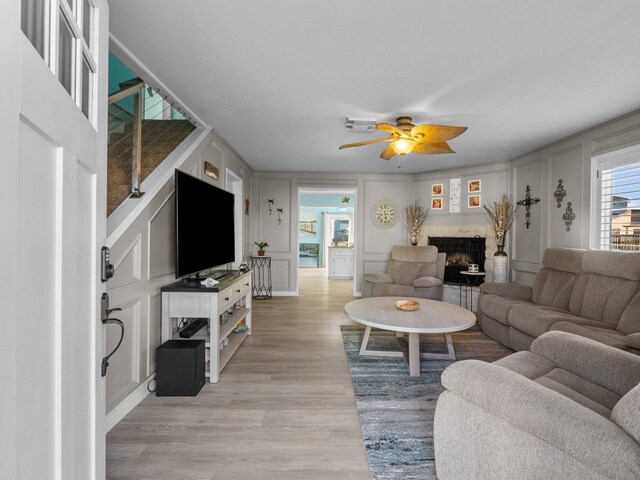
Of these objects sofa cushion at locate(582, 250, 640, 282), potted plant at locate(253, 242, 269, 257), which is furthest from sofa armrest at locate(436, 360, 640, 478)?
potted plant at locate(253, 242, 269, 257)

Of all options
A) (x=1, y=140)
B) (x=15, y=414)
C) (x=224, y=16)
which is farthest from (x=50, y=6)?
(x=224, y=16)

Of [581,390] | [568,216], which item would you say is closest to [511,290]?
[568,216]

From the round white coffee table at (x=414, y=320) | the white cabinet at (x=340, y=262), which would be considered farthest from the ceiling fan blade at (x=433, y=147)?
the white cabinet at (x=340, y=262)

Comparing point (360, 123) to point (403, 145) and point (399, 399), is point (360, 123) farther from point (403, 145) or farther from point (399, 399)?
point (399, 399)

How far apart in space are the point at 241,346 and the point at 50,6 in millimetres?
3143

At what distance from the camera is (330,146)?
4262mm

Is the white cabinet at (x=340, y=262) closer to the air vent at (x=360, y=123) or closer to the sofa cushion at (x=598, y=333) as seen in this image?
the air vent at (x=360, y=123)

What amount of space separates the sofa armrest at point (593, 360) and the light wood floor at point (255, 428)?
1.24 metres

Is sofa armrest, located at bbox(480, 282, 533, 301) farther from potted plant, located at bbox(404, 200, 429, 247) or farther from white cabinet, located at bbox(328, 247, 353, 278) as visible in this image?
white cabinet, located at bbox(328, 247, 353, 278)

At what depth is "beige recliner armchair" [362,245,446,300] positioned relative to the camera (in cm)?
447

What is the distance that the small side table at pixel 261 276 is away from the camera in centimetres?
599

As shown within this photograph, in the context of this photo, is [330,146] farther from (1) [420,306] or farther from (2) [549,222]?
(2) [549,222]

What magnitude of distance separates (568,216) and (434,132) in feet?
7.75

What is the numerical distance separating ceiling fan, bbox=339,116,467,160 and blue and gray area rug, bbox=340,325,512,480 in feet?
6.49
